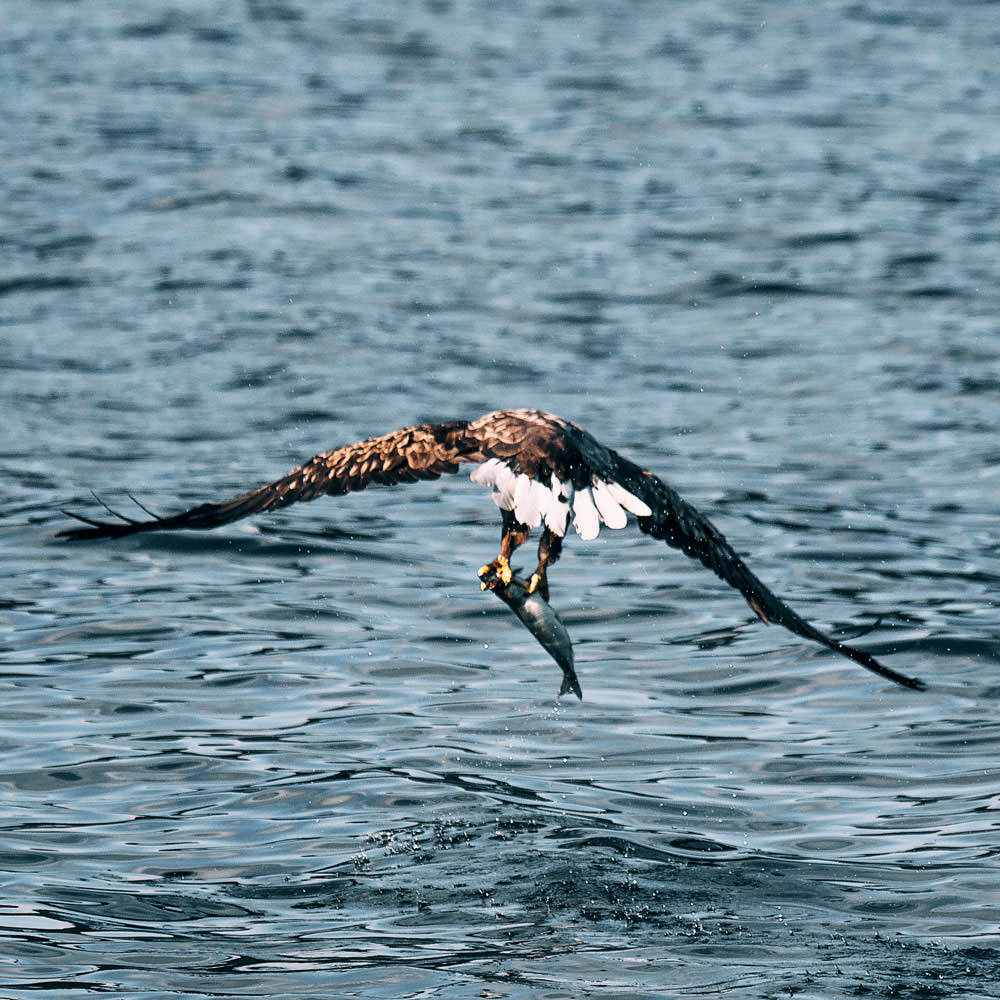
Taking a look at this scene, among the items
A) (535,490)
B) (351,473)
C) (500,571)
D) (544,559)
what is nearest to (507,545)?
(544,559)

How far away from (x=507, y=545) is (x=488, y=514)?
29.5ft

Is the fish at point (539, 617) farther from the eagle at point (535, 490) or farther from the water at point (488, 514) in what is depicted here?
the water at point (488, 514)

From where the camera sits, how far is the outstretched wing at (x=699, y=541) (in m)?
9.09

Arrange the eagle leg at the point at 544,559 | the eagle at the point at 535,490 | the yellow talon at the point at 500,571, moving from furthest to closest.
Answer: the eagle at the point at 535,490 → the eagle leg at the point at 544,559 → the yellow talon at the point at 500,571

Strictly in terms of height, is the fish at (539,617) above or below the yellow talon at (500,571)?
below

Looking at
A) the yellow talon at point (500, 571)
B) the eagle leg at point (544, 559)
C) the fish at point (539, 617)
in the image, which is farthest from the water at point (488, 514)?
the yellow talon at point (500, 571)

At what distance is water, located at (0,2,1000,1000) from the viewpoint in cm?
996

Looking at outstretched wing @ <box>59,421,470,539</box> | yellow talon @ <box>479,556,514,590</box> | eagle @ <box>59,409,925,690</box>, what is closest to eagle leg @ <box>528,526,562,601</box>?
eagle @ <box>59,409,925,690</box>

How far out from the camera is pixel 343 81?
36.9m

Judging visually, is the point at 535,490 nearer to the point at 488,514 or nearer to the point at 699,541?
the point at 699,541

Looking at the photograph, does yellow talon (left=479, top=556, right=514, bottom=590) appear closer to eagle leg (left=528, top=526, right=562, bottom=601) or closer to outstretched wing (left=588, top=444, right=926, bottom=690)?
eagle leg (left=528, top=526, right=562, bottom=601)

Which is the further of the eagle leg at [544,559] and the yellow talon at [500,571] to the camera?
the eagle leg at [544,559]

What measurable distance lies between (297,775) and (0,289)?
16.6 metres

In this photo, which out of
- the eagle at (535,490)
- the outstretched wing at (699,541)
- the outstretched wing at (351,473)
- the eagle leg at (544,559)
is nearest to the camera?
the eagle leg at (544,559)
